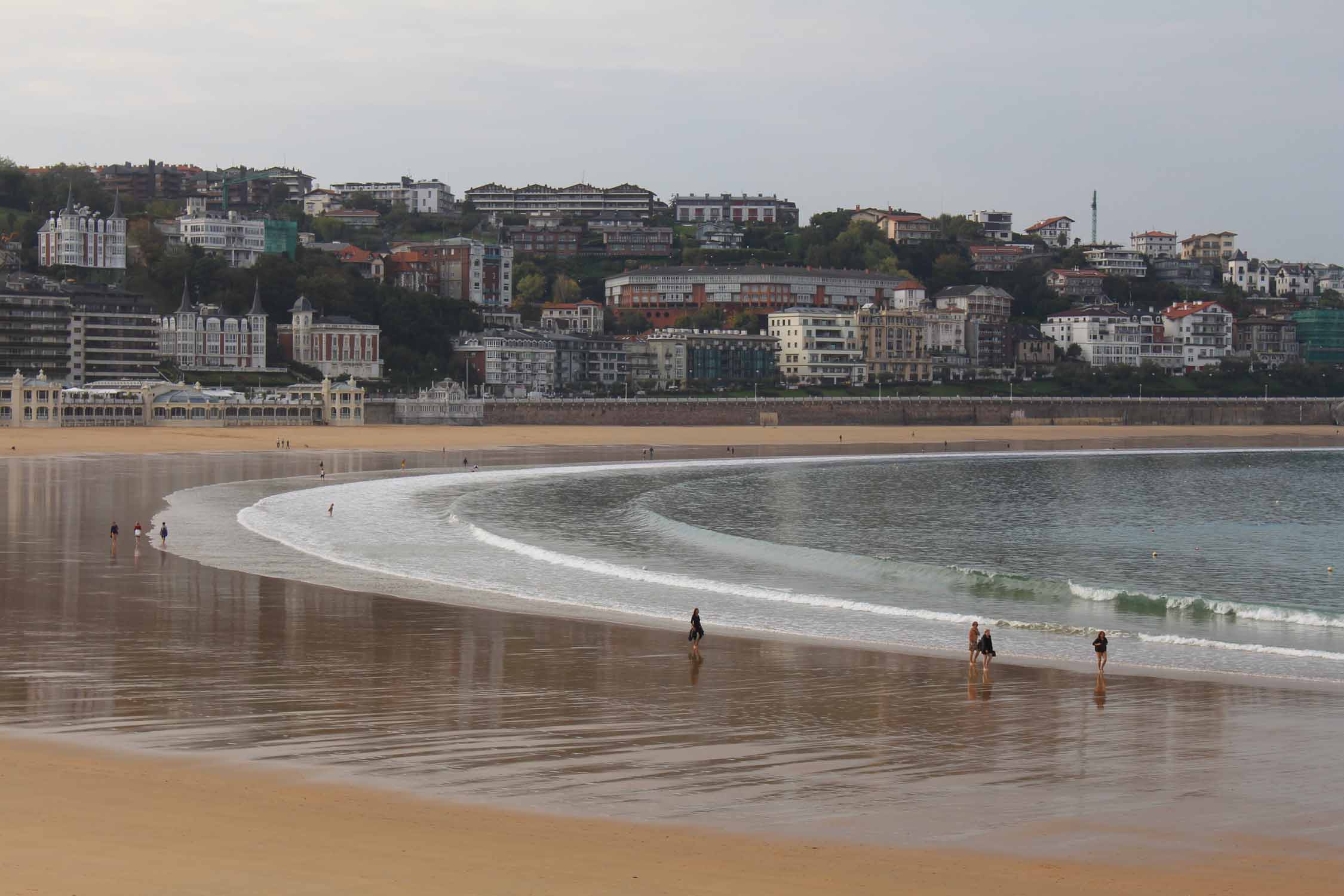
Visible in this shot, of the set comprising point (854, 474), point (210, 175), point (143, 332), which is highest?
point (210, 175)

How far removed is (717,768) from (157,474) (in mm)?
38520

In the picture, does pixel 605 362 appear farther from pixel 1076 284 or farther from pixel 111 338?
pixel 1076 284

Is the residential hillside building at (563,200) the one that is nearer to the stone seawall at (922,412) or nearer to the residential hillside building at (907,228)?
the residential hillside building at (907,228)

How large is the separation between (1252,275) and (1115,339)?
61200 mm

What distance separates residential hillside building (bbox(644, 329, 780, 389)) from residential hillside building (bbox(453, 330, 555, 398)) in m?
10.9

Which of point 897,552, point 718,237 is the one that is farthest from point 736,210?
point 897,552

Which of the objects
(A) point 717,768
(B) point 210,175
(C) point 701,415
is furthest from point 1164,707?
(B) point 210,175

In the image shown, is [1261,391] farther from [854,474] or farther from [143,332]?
[143,332]

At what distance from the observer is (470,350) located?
364 ft

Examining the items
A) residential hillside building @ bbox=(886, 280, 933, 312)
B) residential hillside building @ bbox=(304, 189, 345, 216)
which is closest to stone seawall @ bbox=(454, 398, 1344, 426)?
residential hillside building @ bbox=(886, 280, 933, 312)

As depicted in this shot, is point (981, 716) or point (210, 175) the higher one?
point (210, 175)

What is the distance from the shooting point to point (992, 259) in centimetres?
16888

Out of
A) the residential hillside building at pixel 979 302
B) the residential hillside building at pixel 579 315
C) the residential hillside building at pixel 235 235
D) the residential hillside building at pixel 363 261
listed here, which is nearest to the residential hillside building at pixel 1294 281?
the residential hillside building at pixel 979 302

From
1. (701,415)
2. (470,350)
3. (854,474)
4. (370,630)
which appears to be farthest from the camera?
(470,350)
